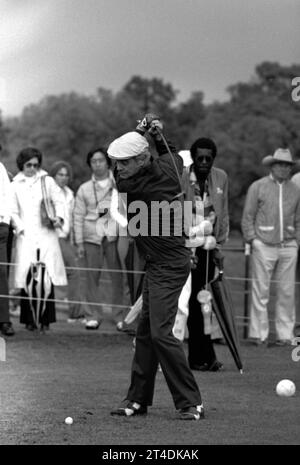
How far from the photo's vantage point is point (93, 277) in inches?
624

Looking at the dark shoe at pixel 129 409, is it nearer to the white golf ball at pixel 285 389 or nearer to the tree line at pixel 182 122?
the white golf ball at pixel 285 389

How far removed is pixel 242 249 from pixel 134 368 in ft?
25.2

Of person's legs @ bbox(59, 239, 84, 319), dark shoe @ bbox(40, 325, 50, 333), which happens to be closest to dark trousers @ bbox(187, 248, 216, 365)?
dark shoe @ bbox(40, 325, 50, 333)

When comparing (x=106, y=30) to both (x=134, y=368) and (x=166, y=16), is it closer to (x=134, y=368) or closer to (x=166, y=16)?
(x=166, y=16)

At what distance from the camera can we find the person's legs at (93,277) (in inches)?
623

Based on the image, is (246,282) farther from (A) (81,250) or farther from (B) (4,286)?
(B) (4,286)

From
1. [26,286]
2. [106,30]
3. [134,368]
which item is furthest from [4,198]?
[106,30]

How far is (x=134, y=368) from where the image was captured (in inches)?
359

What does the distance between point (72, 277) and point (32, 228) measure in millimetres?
1177

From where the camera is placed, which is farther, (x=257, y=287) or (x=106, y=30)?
(x=106, y=30)

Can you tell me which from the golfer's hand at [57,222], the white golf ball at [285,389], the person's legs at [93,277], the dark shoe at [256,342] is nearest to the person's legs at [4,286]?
the golfer's hand at [57,222]

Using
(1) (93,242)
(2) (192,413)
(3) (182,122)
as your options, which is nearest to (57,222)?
(1) (93,242)

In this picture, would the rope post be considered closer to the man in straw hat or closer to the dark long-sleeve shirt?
the man in straw hat

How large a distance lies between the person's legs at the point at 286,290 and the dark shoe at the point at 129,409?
6508 millimetres
